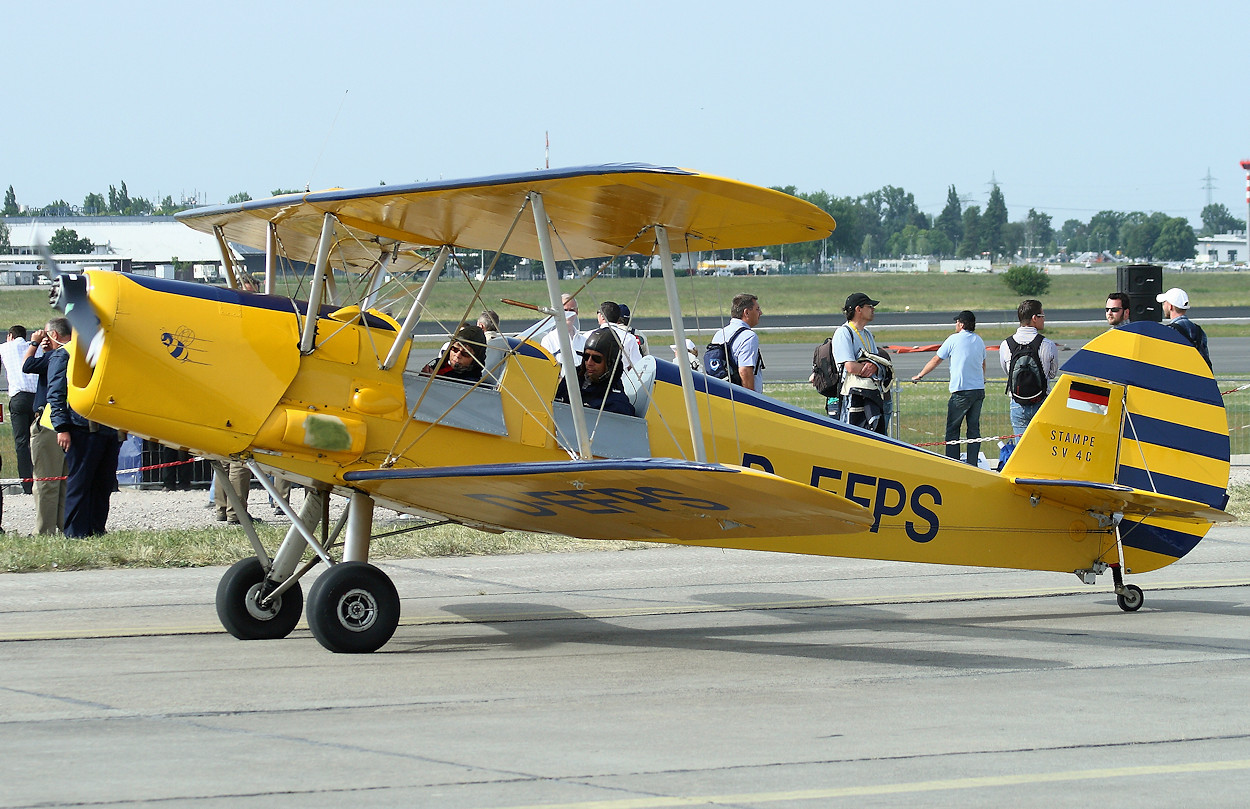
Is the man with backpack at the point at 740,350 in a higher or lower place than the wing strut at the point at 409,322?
lower

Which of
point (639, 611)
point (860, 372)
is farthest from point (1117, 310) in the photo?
point (639, 611)

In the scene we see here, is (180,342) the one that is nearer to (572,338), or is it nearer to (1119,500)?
(572,338)

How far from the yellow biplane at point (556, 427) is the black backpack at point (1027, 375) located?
2.98m

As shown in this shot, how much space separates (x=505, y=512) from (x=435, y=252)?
197cm

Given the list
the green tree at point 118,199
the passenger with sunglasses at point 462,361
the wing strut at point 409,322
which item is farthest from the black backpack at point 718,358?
the green tree at point 118,199

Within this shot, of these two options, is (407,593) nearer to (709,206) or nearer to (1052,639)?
(709,206)

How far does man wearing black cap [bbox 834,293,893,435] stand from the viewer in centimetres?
1059

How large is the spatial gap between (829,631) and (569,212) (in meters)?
2.87

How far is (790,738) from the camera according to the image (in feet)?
16.2

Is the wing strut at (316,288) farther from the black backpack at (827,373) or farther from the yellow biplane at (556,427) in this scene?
the black backpack at (827,373)

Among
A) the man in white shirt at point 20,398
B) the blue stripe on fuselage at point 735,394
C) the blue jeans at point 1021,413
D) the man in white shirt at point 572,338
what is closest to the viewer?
the blue stripe on fuselage at point 735,394

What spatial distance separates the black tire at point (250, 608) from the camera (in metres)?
6.71

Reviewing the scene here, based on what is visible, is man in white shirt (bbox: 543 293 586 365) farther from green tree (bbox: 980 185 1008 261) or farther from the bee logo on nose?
green tree (bbox: 980 185 1008 261)

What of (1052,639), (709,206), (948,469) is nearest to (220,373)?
(709,206)
